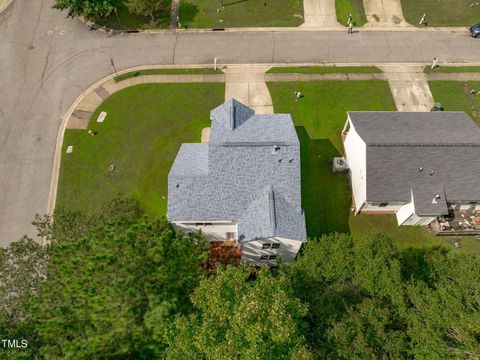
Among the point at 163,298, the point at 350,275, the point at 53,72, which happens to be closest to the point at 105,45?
the point at 53,72

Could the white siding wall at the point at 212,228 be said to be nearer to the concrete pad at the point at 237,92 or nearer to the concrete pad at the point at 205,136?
the concrete pad at the point at 205,136

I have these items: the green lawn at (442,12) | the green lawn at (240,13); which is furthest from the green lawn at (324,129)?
the green lawn at (442,12)

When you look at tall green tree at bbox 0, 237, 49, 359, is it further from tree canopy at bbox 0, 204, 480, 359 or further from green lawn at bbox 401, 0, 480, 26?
green lawn at bbox 401, 0, 480, 26

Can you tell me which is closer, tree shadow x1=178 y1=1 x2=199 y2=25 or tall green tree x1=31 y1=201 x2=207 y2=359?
tall green tree x1=31 y1=201 x2=207 y2=359

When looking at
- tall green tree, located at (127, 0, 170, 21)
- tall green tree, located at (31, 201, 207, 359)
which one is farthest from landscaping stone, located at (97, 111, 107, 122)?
tall green tree, located at (31, 201, 207, 359)

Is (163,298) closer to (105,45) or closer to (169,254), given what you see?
(169,254)

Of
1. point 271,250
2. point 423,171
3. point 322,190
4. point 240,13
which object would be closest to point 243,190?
point 271,250

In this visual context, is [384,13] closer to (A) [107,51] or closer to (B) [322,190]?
(B) [322,190]
